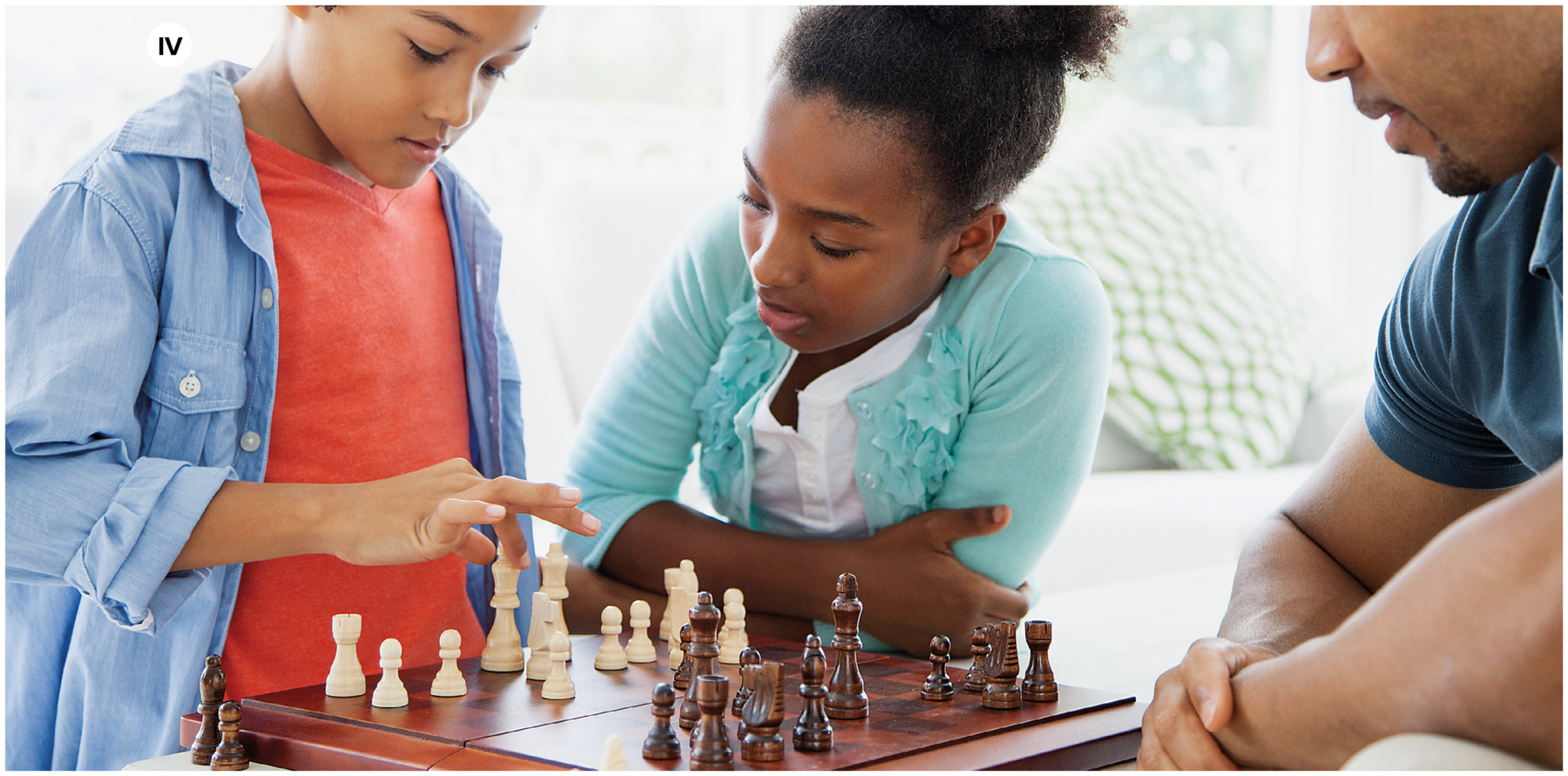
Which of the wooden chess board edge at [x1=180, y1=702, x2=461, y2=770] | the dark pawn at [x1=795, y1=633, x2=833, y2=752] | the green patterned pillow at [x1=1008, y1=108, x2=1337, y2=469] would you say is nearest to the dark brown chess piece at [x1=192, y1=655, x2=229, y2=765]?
the wooden chess board edge at [x1=180, y1=702, x2=461, y2=770]

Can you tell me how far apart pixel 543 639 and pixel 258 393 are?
1.45 ft

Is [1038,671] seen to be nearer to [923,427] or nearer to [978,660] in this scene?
[978,660]

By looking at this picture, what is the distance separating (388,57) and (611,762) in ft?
2.72

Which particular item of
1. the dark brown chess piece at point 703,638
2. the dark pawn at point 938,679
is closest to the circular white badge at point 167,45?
the dark brown chess piece at point 703,638

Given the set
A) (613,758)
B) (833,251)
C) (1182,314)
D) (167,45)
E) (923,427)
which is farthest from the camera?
(1182,314)

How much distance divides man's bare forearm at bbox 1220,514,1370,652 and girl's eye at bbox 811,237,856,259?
A: 1.72 feet

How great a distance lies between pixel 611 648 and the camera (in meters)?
1.25

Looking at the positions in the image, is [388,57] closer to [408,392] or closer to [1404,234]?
[408,392]

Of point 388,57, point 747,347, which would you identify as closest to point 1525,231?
point 747,347

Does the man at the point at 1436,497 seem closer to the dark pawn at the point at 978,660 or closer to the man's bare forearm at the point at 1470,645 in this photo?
the man's bare forearm at the point at 1470,645

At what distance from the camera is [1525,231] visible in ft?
3.86

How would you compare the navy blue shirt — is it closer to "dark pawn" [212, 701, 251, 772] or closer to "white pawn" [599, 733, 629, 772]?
"white pawn" [599, 733, 629, 772]

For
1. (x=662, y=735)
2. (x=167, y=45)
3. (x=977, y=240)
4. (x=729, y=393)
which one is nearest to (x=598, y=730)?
(x=662, y=735)

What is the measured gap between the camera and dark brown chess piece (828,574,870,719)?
3.41ft
